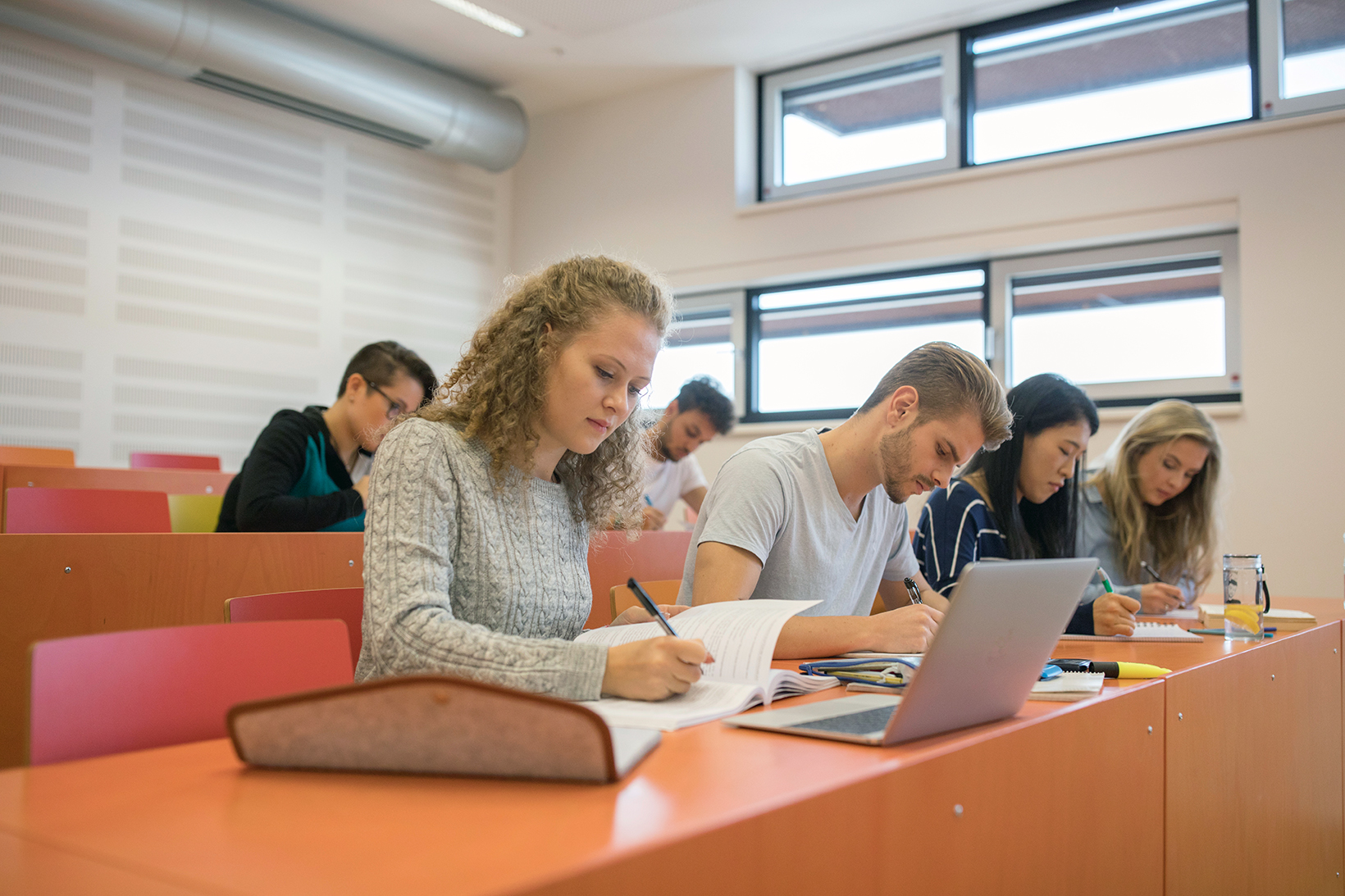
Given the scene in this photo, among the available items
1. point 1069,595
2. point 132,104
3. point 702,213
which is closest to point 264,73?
point 132,104

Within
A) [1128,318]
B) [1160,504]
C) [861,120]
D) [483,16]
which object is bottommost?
[1160,504]

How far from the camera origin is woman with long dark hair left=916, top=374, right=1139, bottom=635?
2.17 metres

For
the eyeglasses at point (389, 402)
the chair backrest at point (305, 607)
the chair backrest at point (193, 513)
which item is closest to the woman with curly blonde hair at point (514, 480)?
the chair backrest at point (305, 607)

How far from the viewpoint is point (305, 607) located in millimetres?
1438

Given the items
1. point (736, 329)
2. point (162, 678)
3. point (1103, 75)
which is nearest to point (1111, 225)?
point (1103, 75)

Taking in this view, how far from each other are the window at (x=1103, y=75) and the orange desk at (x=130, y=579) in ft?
13.7

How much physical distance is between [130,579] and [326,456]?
1007 millimetres

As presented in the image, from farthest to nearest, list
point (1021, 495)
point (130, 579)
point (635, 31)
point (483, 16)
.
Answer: point (635, 31)
point (483, 16)
point (1021, 495)
point (130, 579)

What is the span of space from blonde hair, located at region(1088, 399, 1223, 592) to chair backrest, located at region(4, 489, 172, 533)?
8.24 feet

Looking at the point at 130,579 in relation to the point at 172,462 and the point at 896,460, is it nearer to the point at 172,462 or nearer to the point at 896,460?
the point at 896,460

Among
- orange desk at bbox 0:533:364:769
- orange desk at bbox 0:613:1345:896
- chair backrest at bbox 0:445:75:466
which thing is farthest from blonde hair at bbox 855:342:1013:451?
chair backrest at bbox 0:445:75:466

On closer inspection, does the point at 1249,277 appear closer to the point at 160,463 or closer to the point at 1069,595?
the point at 1069,595

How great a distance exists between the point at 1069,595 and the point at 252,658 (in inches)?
31.2

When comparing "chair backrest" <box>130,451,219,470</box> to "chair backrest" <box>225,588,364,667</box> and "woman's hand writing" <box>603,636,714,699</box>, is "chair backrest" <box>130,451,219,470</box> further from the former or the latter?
"woman's hand writing" <box>603,636,714,699</box>
